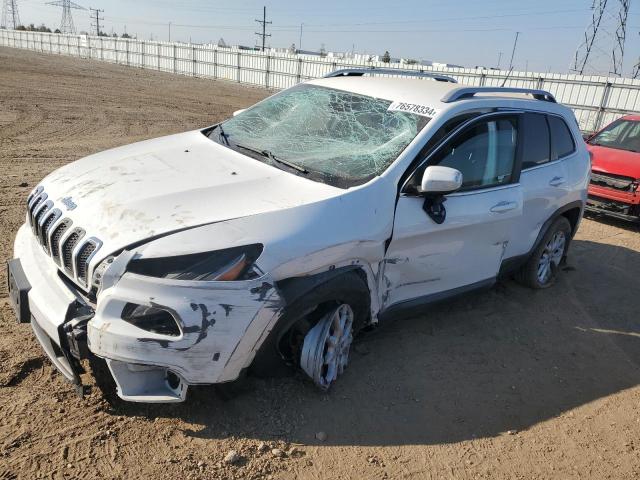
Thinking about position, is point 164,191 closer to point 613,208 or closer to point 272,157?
point 272,157

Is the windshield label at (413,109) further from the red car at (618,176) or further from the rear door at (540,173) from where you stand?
the red car at (618,176)

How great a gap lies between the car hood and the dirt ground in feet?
3.27

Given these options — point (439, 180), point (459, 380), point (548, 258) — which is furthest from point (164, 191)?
point (548, 258)

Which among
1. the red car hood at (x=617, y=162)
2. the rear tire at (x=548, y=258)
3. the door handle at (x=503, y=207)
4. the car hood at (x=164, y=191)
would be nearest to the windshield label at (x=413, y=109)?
the door handle at (x=503, y=207)

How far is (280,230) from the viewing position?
260 centimetres

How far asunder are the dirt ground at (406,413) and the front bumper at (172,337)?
34 cm

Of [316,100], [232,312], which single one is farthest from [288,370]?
[316,100]

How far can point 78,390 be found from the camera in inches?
102

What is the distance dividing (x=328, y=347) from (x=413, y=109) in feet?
5.82

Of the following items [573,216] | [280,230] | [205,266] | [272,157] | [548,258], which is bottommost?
[548,258]

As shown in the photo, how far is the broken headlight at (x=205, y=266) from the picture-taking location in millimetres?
2365

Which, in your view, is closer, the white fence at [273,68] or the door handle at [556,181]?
the door handle at [556,181]

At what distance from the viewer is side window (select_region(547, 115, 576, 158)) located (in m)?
4.82

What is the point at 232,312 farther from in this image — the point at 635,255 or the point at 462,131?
the point at 635,255
